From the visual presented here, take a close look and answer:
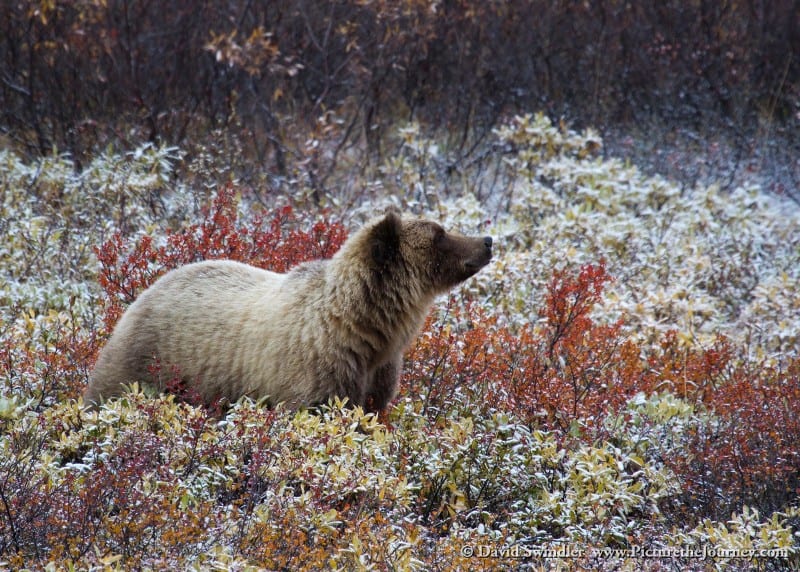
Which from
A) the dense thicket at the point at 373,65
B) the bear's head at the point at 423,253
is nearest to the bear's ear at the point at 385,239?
the bear's head at the point at 423,253

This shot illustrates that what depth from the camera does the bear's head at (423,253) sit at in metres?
4.89

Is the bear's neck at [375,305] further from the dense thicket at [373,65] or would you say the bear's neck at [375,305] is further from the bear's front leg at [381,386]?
the dense thicket at [373,65]

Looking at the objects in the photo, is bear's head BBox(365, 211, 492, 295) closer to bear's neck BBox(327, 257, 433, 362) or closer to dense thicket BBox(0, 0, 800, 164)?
bear's neck BBox(327, 257, 433, 362)

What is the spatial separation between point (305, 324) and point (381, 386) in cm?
53

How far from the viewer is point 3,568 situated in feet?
10.3

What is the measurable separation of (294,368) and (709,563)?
2.17 metres

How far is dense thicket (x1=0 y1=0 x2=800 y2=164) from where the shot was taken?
9.41 meters

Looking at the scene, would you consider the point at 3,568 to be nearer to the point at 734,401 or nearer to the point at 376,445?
the point at 376,445

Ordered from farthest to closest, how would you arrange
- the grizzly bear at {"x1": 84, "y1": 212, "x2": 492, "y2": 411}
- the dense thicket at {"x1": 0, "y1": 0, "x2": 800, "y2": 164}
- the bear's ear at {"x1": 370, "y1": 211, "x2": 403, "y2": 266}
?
the dense thicket at {"x1": 0, "y1": 0, "x2": 800, "y2": 164} < the bear's ear at {"x1": 370, "y1": 211, "x2": 403, "y2": 266} < the grizzly bear at {"x1": 84, "y1": 212, "x2": 492, "y2": 411}

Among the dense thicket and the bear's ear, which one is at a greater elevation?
the dense thicket

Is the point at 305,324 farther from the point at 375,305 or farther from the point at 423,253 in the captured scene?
the point at 423,253

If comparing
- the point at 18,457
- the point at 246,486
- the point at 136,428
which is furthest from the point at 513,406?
the point at 18,457

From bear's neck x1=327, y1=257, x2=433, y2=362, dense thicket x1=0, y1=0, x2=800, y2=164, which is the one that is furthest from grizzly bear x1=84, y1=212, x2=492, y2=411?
dense thicket x1=0, y1=0, x2=800, y2=164

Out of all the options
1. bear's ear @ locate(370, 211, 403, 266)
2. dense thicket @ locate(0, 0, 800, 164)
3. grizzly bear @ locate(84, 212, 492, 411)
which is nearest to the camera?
grizzly bear @ locate(84, 212, 492, 411)
